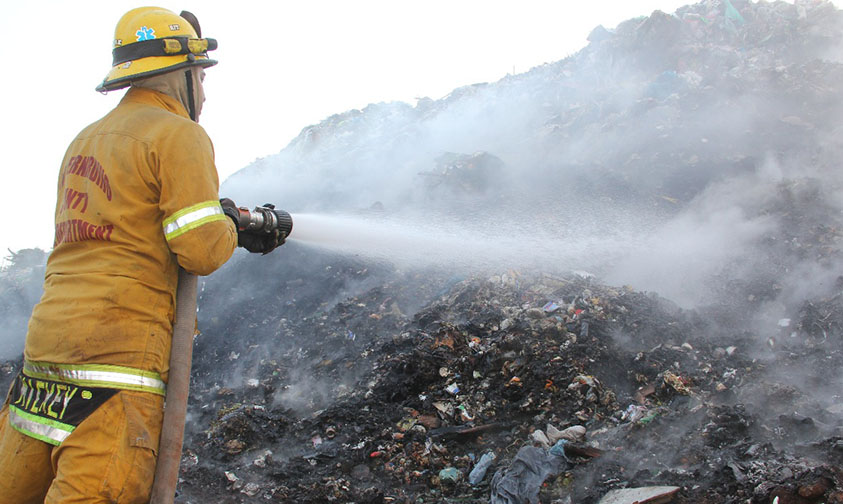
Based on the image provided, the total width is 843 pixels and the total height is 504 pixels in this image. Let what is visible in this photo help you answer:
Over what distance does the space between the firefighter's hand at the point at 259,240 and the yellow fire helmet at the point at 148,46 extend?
0.68 m

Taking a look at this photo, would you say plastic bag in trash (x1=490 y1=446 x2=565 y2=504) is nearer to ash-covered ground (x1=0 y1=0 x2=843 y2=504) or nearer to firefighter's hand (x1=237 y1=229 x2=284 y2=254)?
ash-covered ground (x1=0 y1=0 x2=843 y2=504)

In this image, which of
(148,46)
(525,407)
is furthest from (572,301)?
(148,46)

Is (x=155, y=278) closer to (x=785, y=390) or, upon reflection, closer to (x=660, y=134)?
(x=785, y=390)

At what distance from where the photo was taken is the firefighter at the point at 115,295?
158 cm

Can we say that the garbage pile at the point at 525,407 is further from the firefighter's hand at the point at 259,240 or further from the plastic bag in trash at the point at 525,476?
the firefighter's hand at the point at 259,240

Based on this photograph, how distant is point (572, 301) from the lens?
5145 millimetres

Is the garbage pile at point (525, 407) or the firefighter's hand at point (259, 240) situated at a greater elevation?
the firefighter's hand at point (259, 240)

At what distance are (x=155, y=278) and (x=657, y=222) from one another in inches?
277

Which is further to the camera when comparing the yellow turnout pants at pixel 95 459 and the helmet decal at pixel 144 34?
the helmet decal at pixel 144 34

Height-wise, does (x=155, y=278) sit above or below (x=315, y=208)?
above

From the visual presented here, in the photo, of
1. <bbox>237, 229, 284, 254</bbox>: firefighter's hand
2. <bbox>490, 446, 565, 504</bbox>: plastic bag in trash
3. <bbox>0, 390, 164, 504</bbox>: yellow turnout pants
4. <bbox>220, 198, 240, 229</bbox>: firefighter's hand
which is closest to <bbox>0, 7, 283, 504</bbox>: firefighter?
<bbox>0, 390, 164, 504</bbox>: yellow turnout pants

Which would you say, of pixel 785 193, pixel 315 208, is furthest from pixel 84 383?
pixel 315 208

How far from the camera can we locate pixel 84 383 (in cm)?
160

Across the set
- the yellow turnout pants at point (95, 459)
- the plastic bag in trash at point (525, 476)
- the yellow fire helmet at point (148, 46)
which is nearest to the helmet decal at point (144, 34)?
the yellow fire helmet at point (148, 46)
